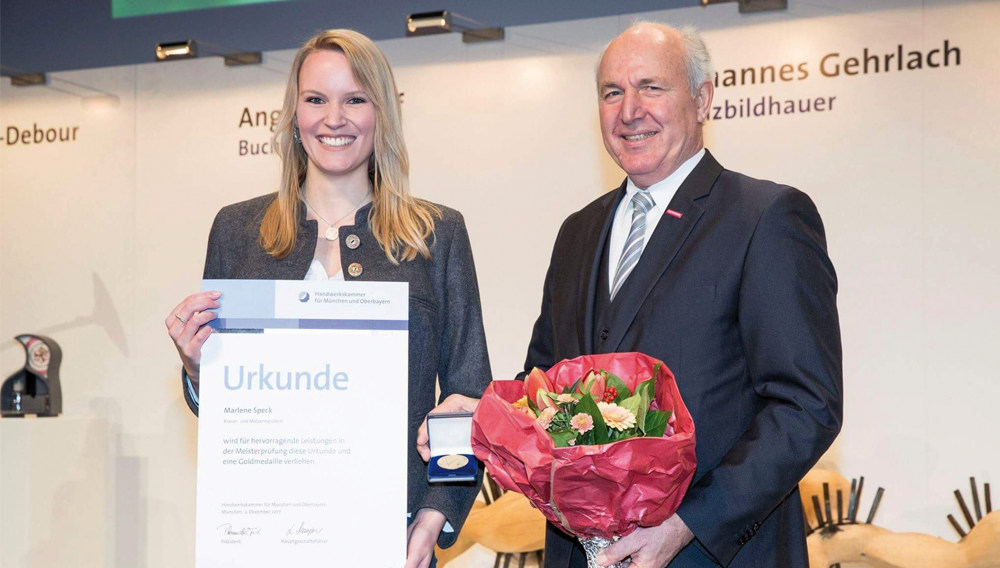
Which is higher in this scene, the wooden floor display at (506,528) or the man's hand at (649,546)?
the man's hand at (649,546)

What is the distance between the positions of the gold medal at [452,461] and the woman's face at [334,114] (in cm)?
76

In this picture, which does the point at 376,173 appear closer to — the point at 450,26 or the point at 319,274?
the point at 319,274

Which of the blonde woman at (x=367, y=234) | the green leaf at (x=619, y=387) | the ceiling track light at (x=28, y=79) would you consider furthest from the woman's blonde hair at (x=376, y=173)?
the ceiling track light at (x=28, y=79)

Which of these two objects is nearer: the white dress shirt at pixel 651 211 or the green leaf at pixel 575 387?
the green leaf at pixel 575 387

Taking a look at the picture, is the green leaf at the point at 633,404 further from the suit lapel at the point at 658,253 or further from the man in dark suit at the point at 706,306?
the suit lapel at the point at 658,253

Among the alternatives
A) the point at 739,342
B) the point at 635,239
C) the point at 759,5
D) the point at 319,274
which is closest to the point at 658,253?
the point at 635,239

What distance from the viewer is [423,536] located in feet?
7.22

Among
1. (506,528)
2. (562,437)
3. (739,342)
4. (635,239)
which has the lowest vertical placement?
(506,528)

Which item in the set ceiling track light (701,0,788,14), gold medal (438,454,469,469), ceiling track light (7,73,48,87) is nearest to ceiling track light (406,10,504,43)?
ceiling track light (701,0,788,14)

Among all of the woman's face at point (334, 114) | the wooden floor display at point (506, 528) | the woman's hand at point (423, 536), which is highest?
the woman's face at point (334, 114)

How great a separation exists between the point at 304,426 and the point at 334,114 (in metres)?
0.74

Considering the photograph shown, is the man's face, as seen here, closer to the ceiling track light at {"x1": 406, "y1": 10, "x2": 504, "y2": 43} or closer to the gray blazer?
the gray blazer

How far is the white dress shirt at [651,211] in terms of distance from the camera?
2424mm

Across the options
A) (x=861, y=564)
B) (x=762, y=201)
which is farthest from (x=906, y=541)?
(x=762, y=201)
